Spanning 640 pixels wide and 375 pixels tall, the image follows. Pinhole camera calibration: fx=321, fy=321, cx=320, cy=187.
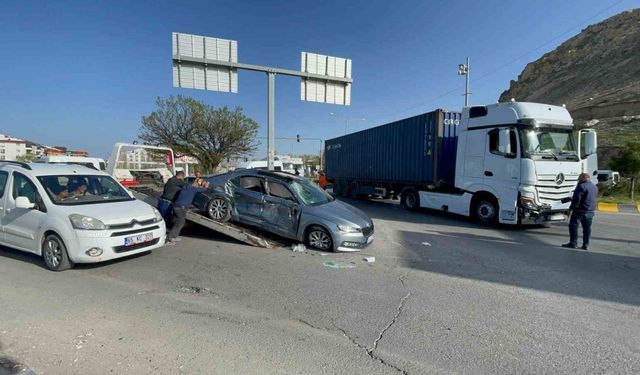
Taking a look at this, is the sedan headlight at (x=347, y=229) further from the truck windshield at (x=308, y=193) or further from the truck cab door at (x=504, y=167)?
the truck cab door at (x=504, y=167)

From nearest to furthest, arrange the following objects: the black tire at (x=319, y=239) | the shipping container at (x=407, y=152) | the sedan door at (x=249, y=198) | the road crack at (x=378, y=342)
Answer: the road crack at (x=378, y=342) < the black tire at (x=319, y=239) < the sedan door at (x=249, y=198) < the shipping container at (x=407, y=152)

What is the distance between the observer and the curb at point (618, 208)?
12.4 metres

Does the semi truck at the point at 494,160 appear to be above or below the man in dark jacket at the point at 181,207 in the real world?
above

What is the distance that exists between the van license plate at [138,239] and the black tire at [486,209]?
8.22 meters

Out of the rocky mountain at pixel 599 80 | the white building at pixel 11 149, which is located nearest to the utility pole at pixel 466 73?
the rocky mountain at pixel 599 80

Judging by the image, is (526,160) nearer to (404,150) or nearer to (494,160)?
(494,160)

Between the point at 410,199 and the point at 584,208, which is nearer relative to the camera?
the point at 584,208

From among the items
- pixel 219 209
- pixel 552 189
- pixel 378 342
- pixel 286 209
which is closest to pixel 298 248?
pixel 286 209

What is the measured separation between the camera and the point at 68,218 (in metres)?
4.54

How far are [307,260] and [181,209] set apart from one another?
2839 millimetres

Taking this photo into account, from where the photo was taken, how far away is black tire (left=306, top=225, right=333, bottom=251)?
604 cm

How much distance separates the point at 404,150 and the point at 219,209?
7.41 m

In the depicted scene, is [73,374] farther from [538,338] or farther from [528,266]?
[528,266]

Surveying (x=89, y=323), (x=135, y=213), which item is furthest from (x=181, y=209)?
(x=89, y=323)
